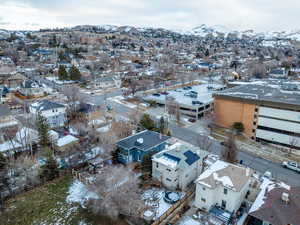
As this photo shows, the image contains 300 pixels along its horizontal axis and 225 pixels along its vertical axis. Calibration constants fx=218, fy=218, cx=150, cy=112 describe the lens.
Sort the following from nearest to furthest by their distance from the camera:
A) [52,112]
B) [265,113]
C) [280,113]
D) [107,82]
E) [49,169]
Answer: [49,169] → [280,113] → [265,113] → [52,112] → [107,82]

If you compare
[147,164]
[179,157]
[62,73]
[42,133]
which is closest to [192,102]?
[147,164]

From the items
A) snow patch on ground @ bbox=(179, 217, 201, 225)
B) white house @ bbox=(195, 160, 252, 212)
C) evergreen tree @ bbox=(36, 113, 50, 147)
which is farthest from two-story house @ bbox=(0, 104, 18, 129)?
white house @ bbox=(195, 160, 252, 212)

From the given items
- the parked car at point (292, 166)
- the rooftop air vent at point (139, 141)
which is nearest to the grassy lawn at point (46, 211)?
the rooftop air vent at point (139, 141)

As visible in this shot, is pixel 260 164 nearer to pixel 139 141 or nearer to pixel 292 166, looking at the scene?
pixel 292 166

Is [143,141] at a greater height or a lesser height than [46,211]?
greater

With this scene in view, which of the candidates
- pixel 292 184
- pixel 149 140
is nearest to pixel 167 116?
pixel 149 140

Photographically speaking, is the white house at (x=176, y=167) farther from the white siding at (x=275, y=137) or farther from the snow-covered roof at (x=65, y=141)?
the white siding at (x=275, y=137)

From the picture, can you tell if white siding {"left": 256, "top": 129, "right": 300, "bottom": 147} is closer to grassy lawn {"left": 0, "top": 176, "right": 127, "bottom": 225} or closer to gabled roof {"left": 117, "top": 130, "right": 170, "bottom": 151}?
gabled roof {"left": 117, "top": 130, "right": 170, "bottom": 151}

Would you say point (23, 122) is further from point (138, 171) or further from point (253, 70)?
Answer: point (253, 70)
